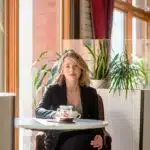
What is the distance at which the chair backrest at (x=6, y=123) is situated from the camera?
1.62 m

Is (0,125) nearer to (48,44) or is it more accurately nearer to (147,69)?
(147,69)

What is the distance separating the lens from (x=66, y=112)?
9.22ft

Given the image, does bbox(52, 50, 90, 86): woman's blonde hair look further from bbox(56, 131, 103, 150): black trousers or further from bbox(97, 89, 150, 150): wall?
bbox(97, 89, 150, 150): wall

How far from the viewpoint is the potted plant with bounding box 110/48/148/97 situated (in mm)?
3707

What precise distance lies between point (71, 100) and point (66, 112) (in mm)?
329

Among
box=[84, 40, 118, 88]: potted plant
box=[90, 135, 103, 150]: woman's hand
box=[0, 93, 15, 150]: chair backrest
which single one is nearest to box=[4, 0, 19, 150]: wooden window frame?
box=[84, 40, 118, 88]: potted plant

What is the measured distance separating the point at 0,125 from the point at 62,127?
102 centimetres

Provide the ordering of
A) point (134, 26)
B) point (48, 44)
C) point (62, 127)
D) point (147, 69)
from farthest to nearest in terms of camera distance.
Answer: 1. point (134, 26)
2. point (48, 44)
3. point (147, 69)
4. point (62, 127)

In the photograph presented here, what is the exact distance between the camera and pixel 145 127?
2.74 meters

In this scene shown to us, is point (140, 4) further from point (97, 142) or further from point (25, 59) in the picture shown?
point (97, 142)

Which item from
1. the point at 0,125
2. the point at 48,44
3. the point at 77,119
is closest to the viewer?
the point at 0,125

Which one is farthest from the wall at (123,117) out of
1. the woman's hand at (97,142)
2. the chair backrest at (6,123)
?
the chair backrest at (6,123)

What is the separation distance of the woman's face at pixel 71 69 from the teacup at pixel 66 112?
296 millimetres

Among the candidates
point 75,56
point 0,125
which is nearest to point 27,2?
point 75,56
